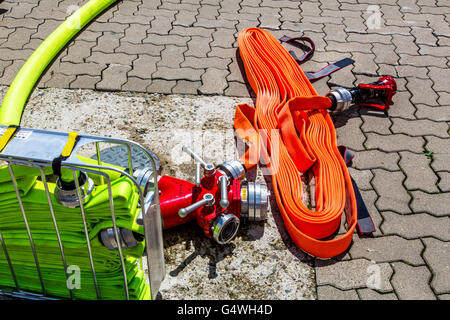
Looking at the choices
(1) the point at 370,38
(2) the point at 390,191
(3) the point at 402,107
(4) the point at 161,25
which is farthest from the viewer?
(4) the point at 161,25

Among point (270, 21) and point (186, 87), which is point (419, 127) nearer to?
point (186, 87)

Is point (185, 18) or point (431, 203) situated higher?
point (185, 18)

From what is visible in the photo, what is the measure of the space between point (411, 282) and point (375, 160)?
4.22ft

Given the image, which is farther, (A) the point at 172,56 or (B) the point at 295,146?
(A) the point at 172,56

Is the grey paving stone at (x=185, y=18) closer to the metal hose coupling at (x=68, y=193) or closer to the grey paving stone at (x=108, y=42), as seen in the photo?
the grey paving stone at (x=108, y=42)

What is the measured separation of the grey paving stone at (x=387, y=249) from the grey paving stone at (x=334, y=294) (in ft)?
1.03

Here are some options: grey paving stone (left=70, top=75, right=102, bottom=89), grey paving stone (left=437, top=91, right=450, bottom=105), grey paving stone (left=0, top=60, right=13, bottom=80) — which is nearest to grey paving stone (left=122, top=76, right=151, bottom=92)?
grey paving stone (left=70, top=75, right=102, bottom=89)

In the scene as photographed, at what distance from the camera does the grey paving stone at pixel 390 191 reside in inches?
140

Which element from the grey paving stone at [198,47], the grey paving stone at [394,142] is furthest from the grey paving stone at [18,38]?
the grey paving stone at [394,142]

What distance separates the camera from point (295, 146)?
12.7 ft

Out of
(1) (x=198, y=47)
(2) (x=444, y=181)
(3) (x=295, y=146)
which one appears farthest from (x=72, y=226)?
(1) (x=198, y=47)
